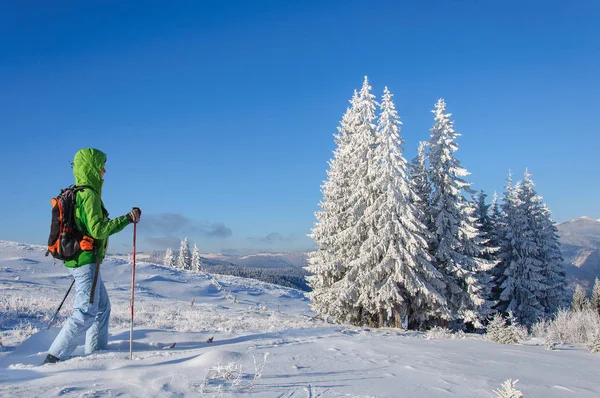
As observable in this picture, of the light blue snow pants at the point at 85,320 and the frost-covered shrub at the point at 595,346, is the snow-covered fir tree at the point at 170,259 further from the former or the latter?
the frost-covered shrub at the point at 595,346

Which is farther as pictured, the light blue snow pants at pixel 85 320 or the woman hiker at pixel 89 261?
the woman hiker at pixel 89 261

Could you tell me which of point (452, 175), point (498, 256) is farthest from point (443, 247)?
point (498, 256)

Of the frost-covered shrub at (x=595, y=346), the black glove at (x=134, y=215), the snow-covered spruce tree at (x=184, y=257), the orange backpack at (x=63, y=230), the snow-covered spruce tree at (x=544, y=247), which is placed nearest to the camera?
the orange backpack at (x=63, y=230)

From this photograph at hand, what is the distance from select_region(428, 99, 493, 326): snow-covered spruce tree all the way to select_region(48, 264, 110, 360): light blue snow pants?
19.7 m

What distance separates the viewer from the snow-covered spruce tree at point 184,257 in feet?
269

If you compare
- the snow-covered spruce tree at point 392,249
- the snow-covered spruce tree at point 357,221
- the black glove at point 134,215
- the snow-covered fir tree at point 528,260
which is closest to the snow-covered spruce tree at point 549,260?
the snow-covered fir tree at point 528,260

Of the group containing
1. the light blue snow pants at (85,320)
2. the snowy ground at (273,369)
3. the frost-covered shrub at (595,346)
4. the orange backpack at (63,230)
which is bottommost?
the frost-covered shrub at (595,346)

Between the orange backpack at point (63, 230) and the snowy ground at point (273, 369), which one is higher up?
the orange backpack at point (63, 230)

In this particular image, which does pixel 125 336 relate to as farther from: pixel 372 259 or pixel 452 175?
pixel 452 175

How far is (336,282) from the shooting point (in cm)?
2127

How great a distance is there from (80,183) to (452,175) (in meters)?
22.7

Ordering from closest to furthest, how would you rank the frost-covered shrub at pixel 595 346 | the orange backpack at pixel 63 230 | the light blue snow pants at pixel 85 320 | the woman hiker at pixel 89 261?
1. the light blue snow pants at pixel 85 320
2. the woman hiker at pixel 89 261
3. the orange backpack at pixel 63 230
4. the frost-covered shrub at pixel 595 346

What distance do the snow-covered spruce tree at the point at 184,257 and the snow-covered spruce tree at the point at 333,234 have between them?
211 ft

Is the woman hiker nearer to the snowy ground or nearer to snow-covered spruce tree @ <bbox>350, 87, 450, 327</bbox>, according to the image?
the snowy ground
